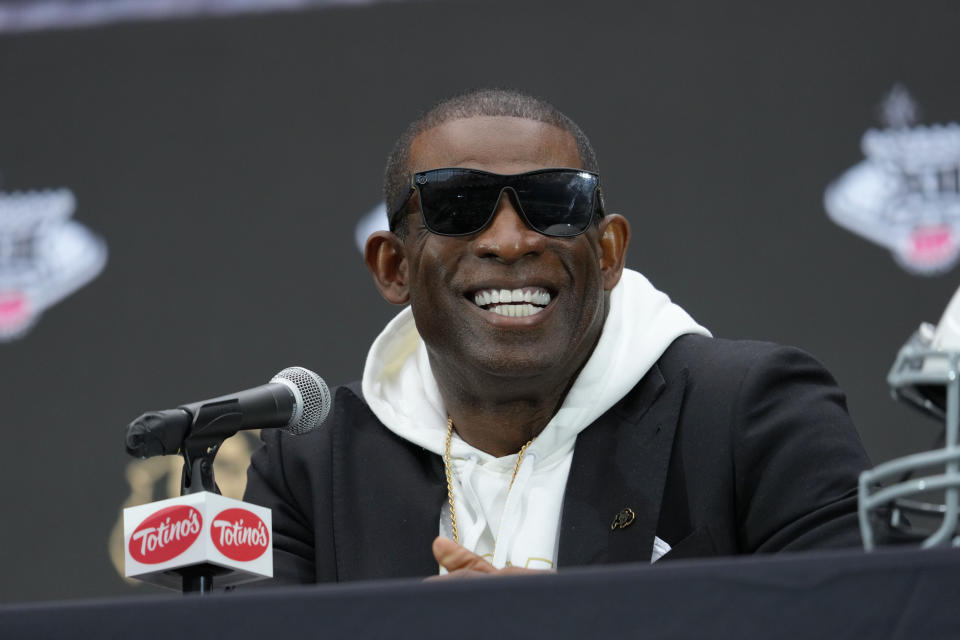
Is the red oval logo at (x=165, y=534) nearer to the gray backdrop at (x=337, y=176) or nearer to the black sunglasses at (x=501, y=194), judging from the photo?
the black sunglasses at (x=501, y=194)

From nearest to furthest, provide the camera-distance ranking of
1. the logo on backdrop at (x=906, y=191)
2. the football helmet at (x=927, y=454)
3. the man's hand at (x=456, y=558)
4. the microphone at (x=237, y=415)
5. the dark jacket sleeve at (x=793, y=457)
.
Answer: the football helmet at (x=927, y=454) < the microphone at (x=237, y=415) < the man's hand at (x=456, y=558) < the dark jacket sleeve at (x=793, y=457) < the logo on backdrop at (x=906, y=191)

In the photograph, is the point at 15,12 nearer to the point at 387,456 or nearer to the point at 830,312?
the point at 387,456

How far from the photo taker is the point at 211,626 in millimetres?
1168

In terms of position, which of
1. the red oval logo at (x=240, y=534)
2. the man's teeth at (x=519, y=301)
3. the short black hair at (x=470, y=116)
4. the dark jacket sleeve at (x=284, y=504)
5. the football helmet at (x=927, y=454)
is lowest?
the dark jacket sleeve at (x=284, y=504)

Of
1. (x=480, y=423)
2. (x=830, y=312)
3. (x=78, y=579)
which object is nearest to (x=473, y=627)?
(x=480, y=423)

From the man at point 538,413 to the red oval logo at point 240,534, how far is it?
703 millimetres

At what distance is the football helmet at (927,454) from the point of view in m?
1.22

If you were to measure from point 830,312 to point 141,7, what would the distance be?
92.8 inches

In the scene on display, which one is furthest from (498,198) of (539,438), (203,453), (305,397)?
(203,453)

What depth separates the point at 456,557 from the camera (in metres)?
1.82

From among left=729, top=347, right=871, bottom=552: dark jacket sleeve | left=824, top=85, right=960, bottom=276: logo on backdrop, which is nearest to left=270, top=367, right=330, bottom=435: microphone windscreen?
left=729, top=347, right=871, bottom=552: dark jacket sleeve

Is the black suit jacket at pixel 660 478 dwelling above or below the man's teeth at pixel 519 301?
below

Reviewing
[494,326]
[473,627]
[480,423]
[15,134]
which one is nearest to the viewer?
[473,627]

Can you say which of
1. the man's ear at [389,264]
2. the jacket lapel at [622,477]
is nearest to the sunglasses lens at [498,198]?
the man's ear at [389,264]
